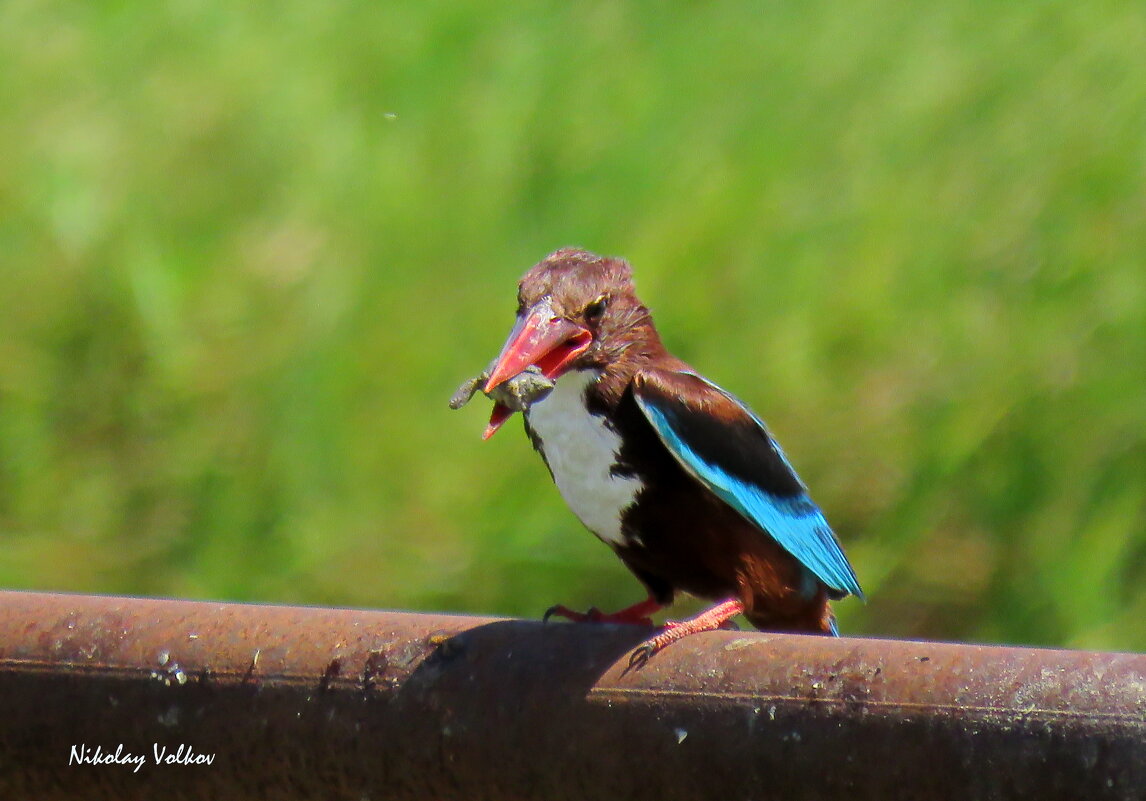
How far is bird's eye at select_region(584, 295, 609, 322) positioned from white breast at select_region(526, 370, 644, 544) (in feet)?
0.24

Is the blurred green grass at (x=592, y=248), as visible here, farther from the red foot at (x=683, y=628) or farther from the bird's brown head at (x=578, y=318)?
the red foot at (x=683, y=628)

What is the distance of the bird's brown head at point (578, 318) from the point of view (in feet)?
6.37

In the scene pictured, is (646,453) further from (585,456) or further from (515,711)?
(515,711)

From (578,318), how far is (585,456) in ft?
0.58

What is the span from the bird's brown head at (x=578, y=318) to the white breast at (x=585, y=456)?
4 cm

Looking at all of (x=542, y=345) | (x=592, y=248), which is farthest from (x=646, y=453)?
(x=592, y=248)

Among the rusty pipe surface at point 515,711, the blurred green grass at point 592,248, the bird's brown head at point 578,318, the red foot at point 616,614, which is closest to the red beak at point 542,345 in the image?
the bird's brown head at point 578,318

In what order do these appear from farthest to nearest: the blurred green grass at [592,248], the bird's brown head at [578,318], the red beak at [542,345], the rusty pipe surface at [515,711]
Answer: the blurred green grass at [592,248], the bird's brown head at [578,318], the red beak at [542,345], the rusty pipe surface at [515,711]

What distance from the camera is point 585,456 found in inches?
77.2

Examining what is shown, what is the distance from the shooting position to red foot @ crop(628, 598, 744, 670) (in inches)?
54.8

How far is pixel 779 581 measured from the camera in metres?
2.07

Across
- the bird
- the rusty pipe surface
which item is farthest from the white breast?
the rusty pipe surface

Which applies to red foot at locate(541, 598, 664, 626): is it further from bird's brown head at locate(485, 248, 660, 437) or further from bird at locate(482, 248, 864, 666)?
bird's brown head at locate(485, 248, 660, 437)

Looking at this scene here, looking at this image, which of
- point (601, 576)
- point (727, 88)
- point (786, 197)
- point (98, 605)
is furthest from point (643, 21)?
point (98, 605)
